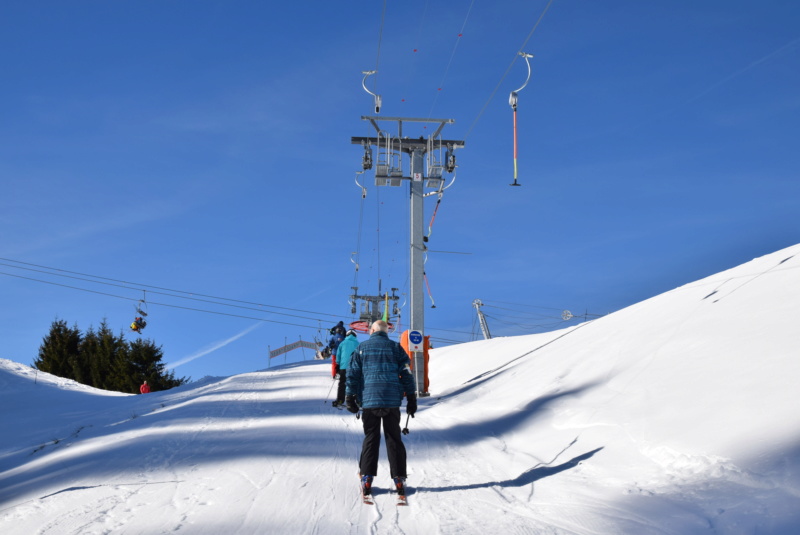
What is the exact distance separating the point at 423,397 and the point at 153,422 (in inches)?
288

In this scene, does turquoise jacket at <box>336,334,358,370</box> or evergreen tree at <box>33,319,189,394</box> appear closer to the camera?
turquoise jacket at <box>336,334,358,370</box>

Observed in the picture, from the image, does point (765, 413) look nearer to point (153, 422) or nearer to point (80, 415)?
point (153, 422)

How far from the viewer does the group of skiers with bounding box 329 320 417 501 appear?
23.0ft

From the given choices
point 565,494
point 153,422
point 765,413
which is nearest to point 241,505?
point 565,494

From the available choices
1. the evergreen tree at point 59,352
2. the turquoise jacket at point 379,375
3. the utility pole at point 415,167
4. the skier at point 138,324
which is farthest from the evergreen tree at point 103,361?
the turquoise jacket at point 379,375

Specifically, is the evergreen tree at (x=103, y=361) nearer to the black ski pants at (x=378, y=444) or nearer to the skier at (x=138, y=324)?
the skier at (x=138, y=324)

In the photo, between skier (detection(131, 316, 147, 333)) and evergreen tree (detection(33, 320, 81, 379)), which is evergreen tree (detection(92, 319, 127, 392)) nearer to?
evergreen tree (detection(33, 320, 81, 379))

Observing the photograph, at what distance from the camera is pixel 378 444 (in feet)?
Result: 23.4

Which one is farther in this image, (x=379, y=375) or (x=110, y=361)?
(x=110, y=361)

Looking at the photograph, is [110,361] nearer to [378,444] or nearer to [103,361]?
[103,361]

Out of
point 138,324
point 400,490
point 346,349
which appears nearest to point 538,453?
point 400,490

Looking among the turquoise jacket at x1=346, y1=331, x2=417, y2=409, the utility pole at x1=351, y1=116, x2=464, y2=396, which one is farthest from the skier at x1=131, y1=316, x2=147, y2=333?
the turquoise jacket at x1=346, y1=331, x2=417, y2=409

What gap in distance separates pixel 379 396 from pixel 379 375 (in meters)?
0.22

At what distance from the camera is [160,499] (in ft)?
22.1
